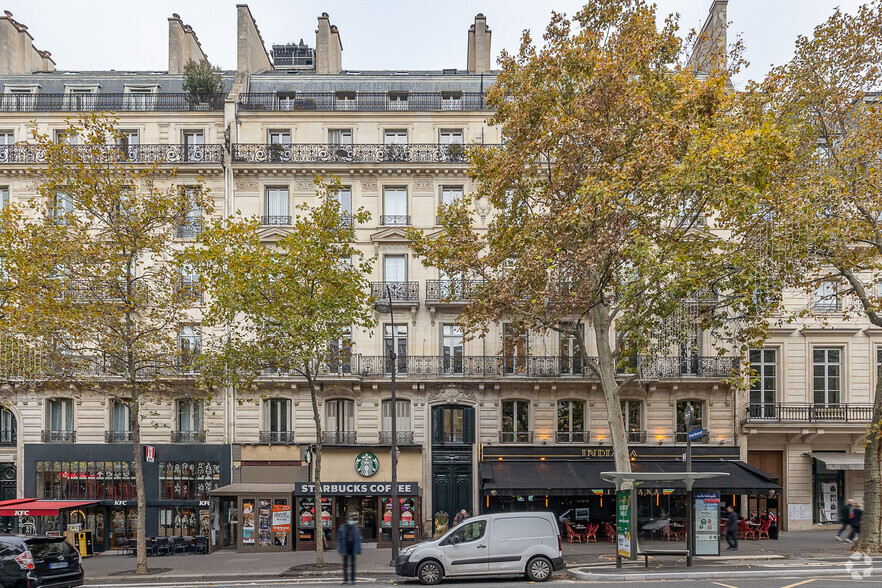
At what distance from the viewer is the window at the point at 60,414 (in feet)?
92.8

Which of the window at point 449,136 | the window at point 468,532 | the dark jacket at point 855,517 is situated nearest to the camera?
the window at point 468,532

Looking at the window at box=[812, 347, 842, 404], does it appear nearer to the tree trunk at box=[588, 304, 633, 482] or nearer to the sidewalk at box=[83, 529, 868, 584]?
the sidewalk at box=[83, 529, 868, 584]

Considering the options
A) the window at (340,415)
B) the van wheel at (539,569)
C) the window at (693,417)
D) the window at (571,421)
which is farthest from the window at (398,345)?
the van wheel at (539,569)

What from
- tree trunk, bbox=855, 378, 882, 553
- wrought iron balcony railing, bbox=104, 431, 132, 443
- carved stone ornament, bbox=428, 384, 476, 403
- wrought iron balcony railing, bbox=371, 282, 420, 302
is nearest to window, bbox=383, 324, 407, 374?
wrought iron balcony railing, bbox=371, 282, 420, 302

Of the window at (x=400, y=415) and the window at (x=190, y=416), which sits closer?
the window at (x=400, y=415)

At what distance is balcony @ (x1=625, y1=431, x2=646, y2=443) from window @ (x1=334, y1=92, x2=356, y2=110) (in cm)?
1712

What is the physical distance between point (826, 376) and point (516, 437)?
39.4 ft

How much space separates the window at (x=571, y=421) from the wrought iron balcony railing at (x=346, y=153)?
33.8ft

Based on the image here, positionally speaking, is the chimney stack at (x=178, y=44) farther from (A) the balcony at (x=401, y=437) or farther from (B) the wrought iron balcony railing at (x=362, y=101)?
(A) the balcony at (x=401, y=437)

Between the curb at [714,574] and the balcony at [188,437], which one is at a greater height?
the balcony at [188,437]

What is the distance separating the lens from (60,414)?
28.4m

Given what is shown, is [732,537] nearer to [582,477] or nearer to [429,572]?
[582,477]

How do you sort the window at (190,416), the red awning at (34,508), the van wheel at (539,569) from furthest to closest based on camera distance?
1. the window at (190,416)
2. the red awning at (34,508)
3. the van wheel at (539,569)

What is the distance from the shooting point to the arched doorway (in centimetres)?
2770
